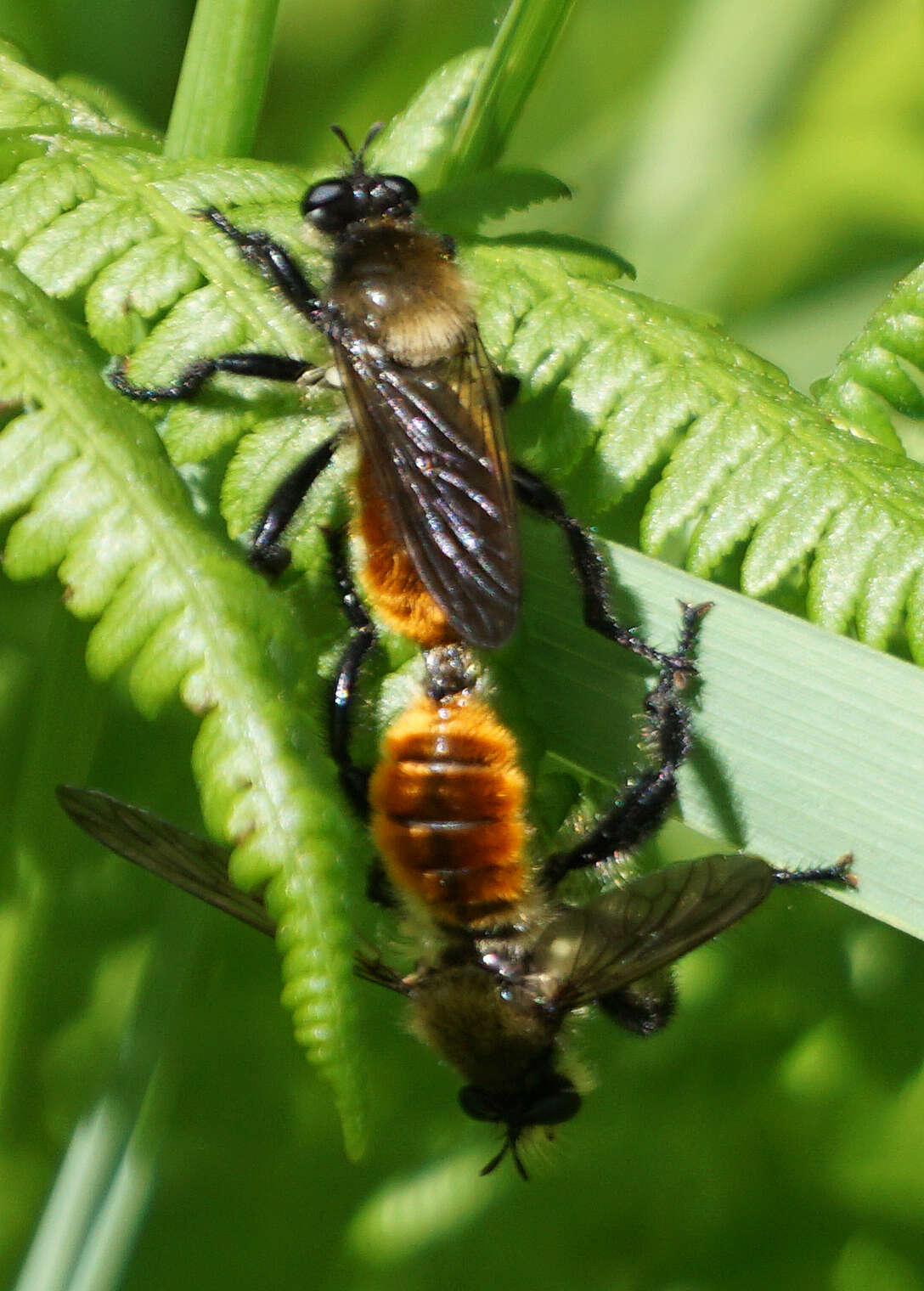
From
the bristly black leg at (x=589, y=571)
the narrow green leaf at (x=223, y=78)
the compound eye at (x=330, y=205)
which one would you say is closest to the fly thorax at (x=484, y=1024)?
the bristly black leg at (x=589, y=571)

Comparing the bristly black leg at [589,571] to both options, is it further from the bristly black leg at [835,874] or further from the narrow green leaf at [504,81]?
the narrow green leaf at [504,81]

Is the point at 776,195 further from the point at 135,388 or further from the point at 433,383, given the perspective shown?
the point at 135,388

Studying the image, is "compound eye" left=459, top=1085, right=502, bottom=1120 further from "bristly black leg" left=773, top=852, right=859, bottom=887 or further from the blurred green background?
the blurred green background

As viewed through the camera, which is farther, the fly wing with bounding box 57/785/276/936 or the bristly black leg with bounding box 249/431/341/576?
the bristly black leg with bounding box 249/431/341/576

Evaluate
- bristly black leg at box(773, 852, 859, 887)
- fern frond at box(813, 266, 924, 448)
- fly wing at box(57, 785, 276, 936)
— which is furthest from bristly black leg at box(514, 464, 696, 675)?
fly wing at box(57, 785, 276, 936)

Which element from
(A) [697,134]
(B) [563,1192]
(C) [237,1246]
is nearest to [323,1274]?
(C) [237,1246]

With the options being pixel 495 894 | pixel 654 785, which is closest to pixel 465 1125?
pixel 495 894
